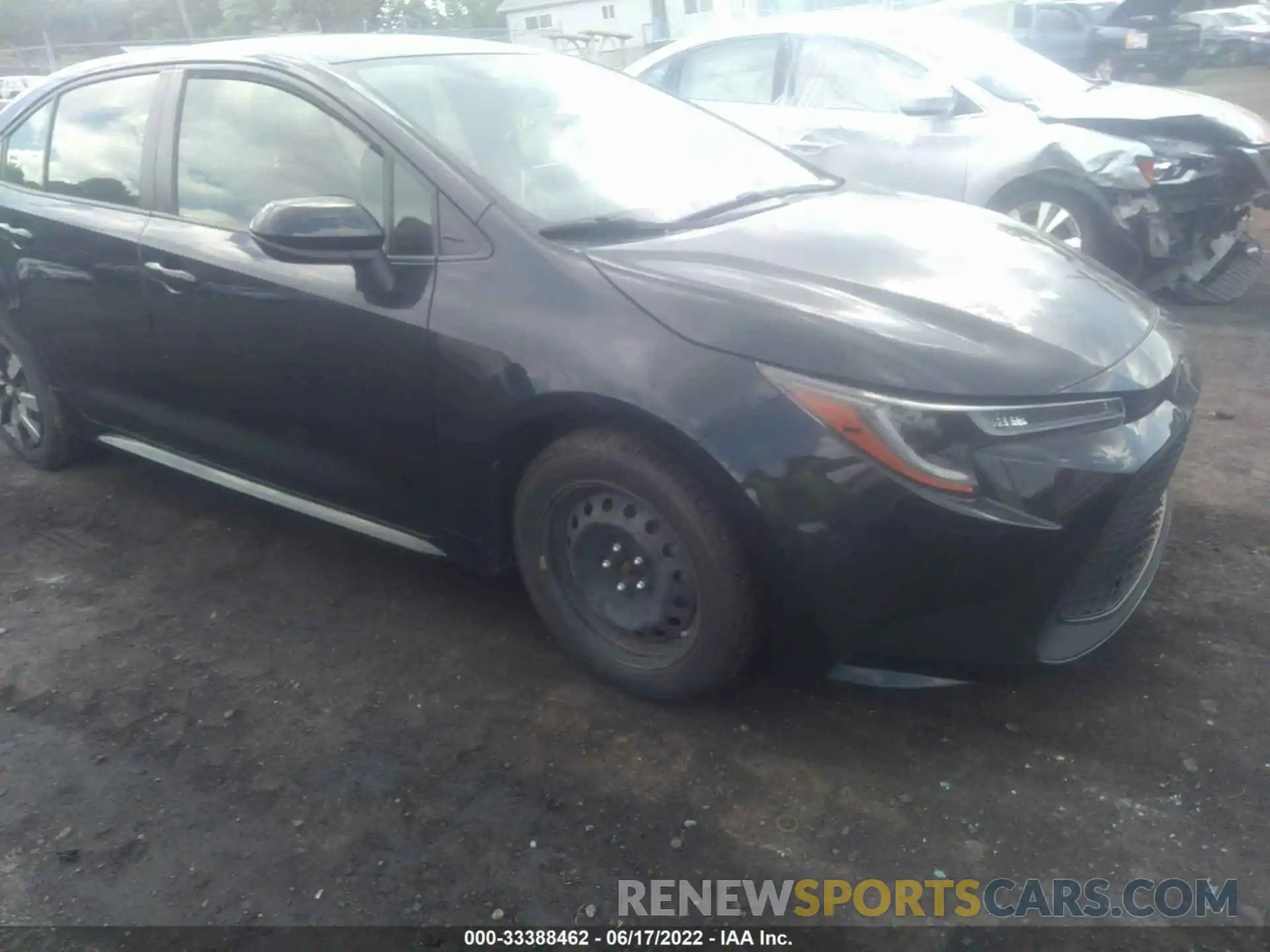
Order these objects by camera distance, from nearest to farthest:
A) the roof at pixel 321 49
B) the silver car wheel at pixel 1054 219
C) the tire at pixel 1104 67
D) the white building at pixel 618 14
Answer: the roof at pixel 321 49 < the silver car wheel at pixel 1054 219 < the tire at pixel 1104 67 < the white building at pixel 618 14

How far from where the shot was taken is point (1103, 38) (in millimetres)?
17188

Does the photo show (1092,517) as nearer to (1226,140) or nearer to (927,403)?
(927,403)

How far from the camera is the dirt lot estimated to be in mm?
2199

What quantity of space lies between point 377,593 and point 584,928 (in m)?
1.59

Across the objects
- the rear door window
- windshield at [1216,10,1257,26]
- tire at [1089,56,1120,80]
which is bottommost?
tire at [1089,56,1120,80]

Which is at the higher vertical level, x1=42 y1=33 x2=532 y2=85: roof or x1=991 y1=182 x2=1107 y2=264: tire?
x1=42 y1=33 x2=532 y2=85: roof

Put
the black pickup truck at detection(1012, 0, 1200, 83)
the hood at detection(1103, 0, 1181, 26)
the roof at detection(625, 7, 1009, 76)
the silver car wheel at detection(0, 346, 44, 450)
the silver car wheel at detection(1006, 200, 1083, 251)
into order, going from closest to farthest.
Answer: the silver car wheel at detection(0, 346, 44, 450) < the silver car wheel at detection(1006, 200, 1083, 251) < the roof at detection(625, 7, 1009, 76) < the hood at detection(1103, 0, 1181, 26) < the black pickup truck at detection(1012, 0, 1200, 83)

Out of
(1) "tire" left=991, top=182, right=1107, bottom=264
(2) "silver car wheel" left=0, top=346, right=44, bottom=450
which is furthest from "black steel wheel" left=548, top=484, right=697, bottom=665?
(1) "tire" left=991, top=182, right=1107, bottom=264

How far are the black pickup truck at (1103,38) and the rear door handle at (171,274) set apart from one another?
17.5 m

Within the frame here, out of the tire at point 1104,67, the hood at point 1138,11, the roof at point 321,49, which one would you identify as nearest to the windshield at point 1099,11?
the hood at point 1138,11

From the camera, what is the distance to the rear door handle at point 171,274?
10.5ft

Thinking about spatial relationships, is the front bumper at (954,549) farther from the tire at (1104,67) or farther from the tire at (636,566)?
the tire at (1104,67)

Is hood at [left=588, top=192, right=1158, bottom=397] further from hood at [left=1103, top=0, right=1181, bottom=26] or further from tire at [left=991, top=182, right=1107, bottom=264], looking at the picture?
hood at [left=1103, top=0, right=1181, bottom=26]

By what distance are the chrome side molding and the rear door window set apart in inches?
34.6
